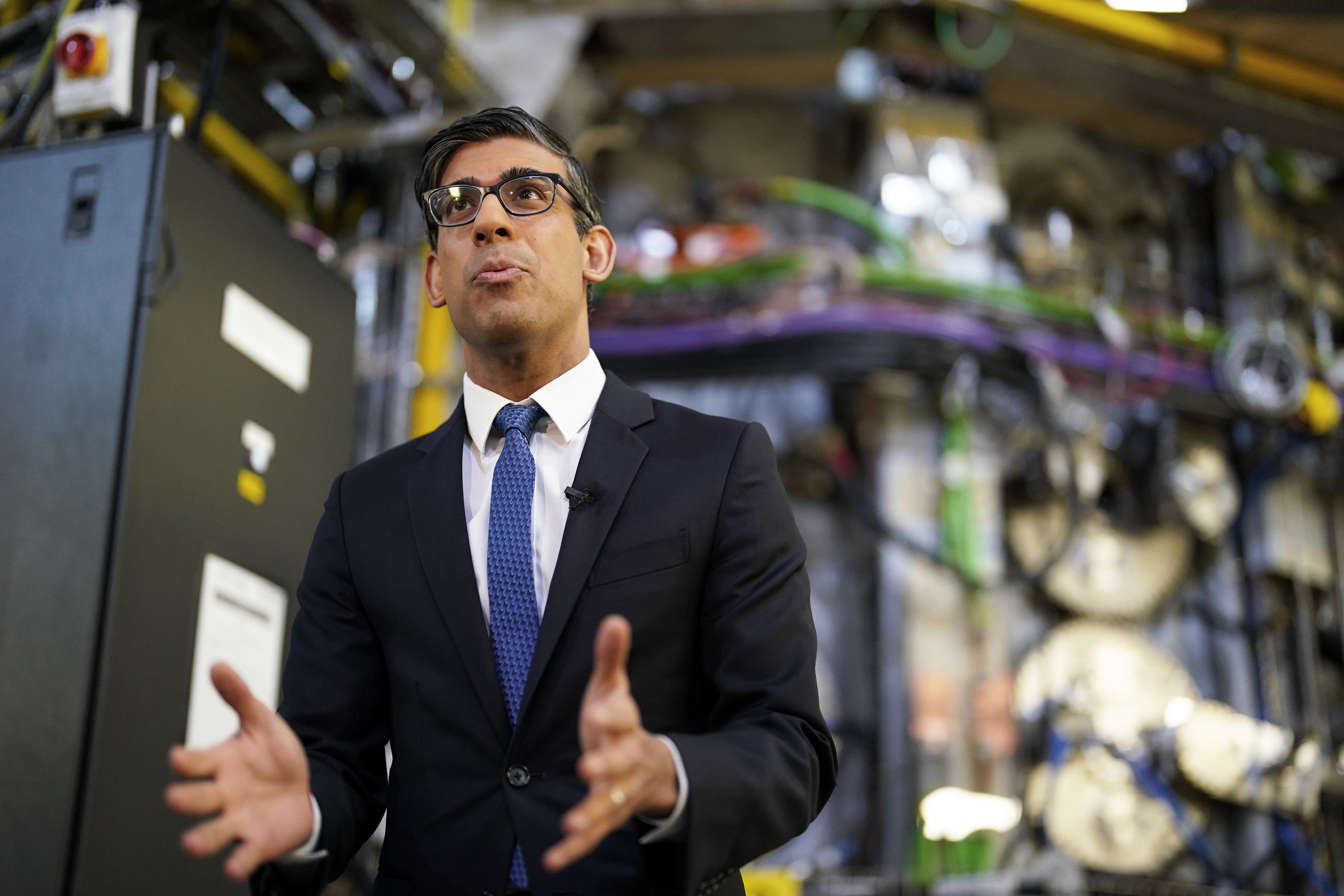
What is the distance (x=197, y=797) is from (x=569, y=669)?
0.43 m

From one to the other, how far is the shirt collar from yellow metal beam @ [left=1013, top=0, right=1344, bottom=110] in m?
6.40

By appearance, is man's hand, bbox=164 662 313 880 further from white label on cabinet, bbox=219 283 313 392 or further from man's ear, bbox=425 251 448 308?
white label on cabinet, bbox=219 283 313 392

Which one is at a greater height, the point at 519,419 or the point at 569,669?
the point at 519,419

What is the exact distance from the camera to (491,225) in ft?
5.41

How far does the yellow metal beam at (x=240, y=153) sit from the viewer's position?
15.7ft

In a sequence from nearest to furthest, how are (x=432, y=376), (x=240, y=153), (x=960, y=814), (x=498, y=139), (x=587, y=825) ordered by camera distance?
(x=587, y=825) < (x=498, y=139) < (x=240, y=153) < (x=432, y=376) < (x=960, y=814)

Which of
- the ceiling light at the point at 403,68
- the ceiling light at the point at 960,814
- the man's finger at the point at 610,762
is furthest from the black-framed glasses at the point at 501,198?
the ceiling light at the point at 960,814

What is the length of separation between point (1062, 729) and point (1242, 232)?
Result: 4.26 m

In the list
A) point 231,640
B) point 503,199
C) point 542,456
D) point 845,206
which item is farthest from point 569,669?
point 845,206

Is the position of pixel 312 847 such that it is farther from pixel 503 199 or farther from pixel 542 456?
pixel 503 199

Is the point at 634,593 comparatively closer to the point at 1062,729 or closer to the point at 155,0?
the point at 155,0

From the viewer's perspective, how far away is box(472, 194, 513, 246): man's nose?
1649mm

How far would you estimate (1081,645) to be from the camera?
7.68 m

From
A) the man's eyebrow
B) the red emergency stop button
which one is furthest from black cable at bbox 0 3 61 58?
the man's eyebrow
